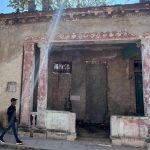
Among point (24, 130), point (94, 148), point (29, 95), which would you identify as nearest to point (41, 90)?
point (29, 95)

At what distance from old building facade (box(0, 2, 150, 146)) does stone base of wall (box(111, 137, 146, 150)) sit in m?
0.04

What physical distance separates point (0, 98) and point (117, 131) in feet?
17.0

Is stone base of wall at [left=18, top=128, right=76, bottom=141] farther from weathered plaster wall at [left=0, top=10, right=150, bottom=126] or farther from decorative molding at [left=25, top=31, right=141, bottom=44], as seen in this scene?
decorative molding at [left=25, top=31, right=141, bottom=44]

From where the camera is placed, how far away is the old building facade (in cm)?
948

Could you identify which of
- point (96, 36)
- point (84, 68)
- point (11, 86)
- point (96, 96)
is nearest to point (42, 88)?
point (11, 86)

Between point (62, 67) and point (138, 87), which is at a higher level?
point (62, 67)

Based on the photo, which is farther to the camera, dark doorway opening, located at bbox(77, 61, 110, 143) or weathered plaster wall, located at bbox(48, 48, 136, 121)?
dark doorway opening, located at bbox(77, 61, 110, 143)

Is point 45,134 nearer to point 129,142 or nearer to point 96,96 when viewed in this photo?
point 129,142

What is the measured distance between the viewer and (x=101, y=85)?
12.8 m

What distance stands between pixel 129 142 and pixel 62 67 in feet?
19.4

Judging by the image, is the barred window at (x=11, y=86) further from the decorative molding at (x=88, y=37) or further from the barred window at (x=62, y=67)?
the barred window at (x=62, y=67)

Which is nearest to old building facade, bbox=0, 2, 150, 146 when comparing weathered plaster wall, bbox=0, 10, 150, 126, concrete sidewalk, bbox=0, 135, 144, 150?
weathered plaster wall, bbox=0, 10, 150, 126

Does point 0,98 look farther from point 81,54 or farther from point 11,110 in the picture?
point 81,54

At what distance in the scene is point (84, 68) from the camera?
13039mm
